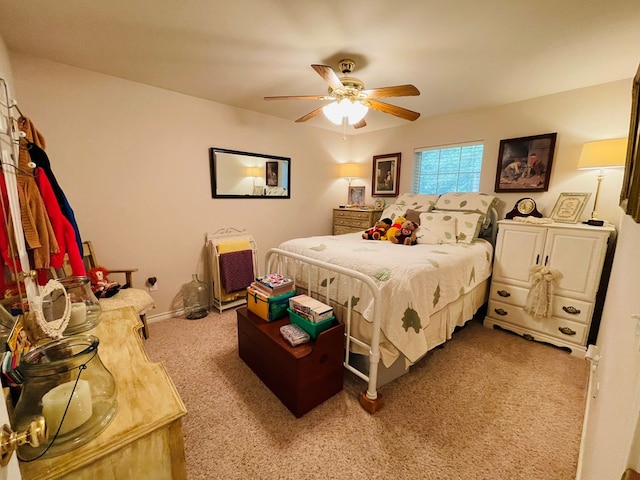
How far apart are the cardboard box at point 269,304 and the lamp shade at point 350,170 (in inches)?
108

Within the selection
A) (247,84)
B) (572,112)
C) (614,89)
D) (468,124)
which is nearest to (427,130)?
(468,124)

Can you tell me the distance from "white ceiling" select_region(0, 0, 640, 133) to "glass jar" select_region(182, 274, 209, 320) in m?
2.02

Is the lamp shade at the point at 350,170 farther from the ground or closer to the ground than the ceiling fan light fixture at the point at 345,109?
closer to the ground

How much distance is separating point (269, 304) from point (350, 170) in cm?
293

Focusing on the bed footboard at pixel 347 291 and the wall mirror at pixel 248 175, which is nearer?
the bed footboard at pixel 347 291

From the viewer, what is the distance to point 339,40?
1.78 meters

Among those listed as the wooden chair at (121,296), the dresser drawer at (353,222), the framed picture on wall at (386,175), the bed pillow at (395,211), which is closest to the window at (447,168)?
the framed picture on wall at (386,175)

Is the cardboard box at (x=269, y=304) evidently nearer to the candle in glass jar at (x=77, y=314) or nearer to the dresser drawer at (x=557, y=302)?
the candle in glass jar at (x=77, y=314)

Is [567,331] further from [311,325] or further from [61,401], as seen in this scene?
[61,401]

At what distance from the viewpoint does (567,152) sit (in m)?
2.56

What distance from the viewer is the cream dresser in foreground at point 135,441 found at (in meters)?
0.60

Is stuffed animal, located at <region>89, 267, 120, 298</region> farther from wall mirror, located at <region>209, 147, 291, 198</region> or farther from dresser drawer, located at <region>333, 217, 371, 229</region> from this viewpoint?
dresser drawer, located at <region>333, 217, 371, 229</region>

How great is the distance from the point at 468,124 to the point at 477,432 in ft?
10.1

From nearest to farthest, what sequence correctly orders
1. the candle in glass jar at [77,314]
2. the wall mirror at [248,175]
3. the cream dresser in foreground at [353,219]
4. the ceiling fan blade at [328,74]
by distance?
1. the candle in glass jar at [77,314]
2. the ceiling fan blade at [328,74]
3. the wall mirror at [248,175]
4. the cream dresser in foreground at [353,219]
